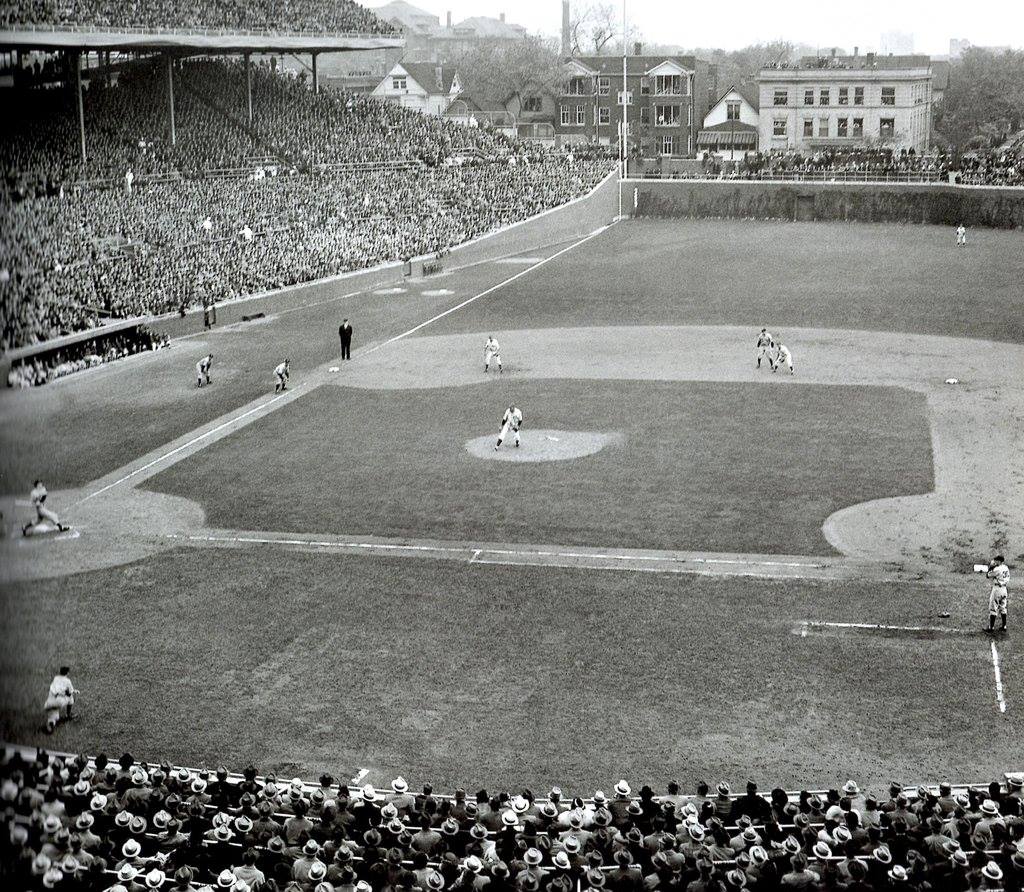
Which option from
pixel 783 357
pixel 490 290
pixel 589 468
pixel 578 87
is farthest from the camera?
pixel 578 87

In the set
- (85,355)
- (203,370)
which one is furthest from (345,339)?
(85,355)

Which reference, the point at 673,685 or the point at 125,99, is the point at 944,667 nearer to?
the point at 673,685

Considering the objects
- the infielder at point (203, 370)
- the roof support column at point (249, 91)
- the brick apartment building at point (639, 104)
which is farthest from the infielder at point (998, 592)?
the brick apartment building at point (639, 104)

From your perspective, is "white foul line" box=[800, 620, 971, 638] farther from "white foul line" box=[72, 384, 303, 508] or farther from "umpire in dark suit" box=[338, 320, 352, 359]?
"umpire in dark suit" box=[338, 320, 352, 359]

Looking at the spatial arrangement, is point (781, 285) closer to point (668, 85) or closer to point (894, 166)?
point (894, 166)

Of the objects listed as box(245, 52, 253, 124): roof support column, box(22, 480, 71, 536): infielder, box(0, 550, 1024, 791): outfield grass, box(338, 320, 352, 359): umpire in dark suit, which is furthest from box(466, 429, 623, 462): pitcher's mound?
box(245, 52, 253, 124): roof support column

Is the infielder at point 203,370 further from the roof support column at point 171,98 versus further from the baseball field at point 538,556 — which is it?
the roof support column at point 171,98

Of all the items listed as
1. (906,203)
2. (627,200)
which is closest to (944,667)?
(906,203)
